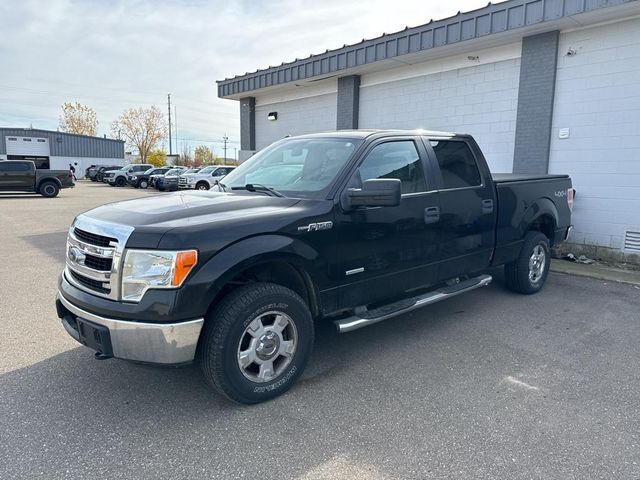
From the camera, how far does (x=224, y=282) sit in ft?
9.89

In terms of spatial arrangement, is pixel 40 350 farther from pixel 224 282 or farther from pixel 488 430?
pixel 488 430

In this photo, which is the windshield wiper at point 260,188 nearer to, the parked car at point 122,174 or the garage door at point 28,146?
the parked car at point 122,174

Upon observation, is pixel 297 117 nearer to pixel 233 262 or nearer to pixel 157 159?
pixel 233 262

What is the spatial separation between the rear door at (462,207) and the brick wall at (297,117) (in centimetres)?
848

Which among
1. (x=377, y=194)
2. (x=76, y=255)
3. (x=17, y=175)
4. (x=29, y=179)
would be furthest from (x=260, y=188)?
(x=29, y=179)

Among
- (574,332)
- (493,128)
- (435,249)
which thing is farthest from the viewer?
(493,128)

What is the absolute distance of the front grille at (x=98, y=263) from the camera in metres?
3.01

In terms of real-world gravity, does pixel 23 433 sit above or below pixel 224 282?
below

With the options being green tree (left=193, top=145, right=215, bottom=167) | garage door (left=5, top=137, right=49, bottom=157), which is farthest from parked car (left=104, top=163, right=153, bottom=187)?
green tree (left=193, top=145, right=215, bottom=167)

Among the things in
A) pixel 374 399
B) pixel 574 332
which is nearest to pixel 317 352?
pixel 374 399

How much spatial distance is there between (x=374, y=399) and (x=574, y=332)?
261cm

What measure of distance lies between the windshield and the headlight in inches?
47.8

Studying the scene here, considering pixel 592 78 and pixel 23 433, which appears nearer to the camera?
pixel 23 433

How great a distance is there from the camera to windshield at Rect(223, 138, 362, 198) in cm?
386
